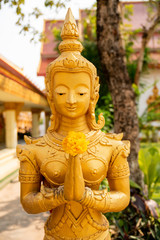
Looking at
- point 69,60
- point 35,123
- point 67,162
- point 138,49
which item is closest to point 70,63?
point 69,60

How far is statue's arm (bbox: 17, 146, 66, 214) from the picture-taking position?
1.41m

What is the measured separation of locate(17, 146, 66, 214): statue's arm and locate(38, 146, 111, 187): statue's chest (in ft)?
0.23

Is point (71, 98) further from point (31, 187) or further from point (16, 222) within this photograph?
point (16, 222)

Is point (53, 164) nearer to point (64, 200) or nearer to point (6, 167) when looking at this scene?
point (64, 200)

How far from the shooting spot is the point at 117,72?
3.54 m

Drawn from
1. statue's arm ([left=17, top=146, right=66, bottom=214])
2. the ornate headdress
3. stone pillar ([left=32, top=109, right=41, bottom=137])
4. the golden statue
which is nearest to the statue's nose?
the golden statue

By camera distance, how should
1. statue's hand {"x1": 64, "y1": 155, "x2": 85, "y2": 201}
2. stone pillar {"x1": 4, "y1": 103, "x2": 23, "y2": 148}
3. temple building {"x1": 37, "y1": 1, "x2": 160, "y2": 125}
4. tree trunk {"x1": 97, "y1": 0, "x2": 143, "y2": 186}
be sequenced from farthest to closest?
temple building {"x1": 37, "y1": 1, "x2": 160, "y2": 125} → stone pillar {"x1": 4, "y1": 103, "x2": 23, "y2": 148} → tree trunk {"x1": 97, "y1": 0, "x2": 143, "y2": 186} → statue's hand {"x1": 64, "y1": 155, "x2": 85, "y2": 201}

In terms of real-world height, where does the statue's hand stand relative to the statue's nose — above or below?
below

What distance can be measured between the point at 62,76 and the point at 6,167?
17.5 feet

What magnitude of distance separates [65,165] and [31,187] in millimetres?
294

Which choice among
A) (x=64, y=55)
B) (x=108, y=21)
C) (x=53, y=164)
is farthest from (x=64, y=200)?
(x=108, y=21)

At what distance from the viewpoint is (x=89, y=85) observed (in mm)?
1557

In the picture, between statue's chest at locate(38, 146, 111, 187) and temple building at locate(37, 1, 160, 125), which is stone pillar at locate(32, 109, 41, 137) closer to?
temple building at locate(37, 1, 160, 125)

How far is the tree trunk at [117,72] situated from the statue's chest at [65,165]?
2117 millimetres
